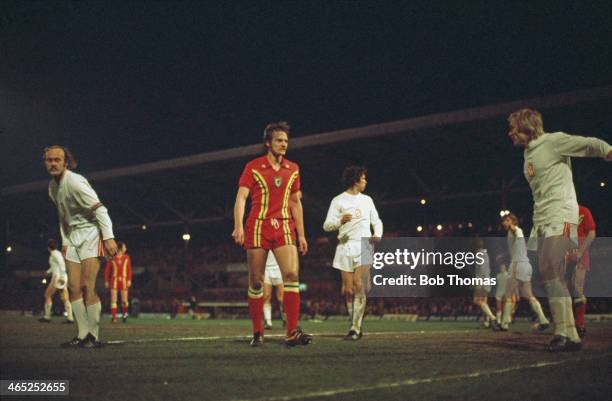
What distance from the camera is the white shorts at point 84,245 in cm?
701

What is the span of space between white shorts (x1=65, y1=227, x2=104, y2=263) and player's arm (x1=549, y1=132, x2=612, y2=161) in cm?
464

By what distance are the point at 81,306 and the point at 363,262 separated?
11.9 ft

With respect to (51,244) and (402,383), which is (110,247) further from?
(51,244)

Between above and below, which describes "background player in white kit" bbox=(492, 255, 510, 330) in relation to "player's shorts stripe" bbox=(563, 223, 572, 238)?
below

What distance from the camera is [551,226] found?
608 centimetres

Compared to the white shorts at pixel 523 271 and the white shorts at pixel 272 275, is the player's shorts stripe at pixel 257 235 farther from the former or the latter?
the white shorts at pixel 272 275

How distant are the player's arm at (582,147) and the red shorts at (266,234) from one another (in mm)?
2741

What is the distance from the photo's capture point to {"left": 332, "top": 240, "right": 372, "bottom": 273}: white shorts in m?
9.02

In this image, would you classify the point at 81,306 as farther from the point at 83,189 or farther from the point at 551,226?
the point at 551,226

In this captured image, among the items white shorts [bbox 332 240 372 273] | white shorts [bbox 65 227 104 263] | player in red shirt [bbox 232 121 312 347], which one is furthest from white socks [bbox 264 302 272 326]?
A: white shorts [bbox 65 227 104 263]

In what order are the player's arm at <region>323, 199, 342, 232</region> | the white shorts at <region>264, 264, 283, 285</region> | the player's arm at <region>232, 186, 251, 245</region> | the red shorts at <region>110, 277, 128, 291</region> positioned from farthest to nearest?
1. the red shorts at <region>110, 277, 128, 291</region>
2. the white shorts at <region>264, 264, 283, 285</region>
3. the player's arm at <region>323, 199, 342, 232</region>
4. the player's arm at <region>232, 186, 251, 245</region>

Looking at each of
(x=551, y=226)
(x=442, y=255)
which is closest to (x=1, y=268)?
(x=442, y=255)

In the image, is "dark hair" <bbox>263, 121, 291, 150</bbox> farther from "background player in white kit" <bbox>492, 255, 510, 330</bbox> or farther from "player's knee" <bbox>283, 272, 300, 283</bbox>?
"background player in white kit" <bbox>492, 255, 510, 330</bbox>

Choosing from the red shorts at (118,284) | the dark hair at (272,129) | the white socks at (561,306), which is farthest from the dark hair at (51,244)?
the white socks at (561,306)
